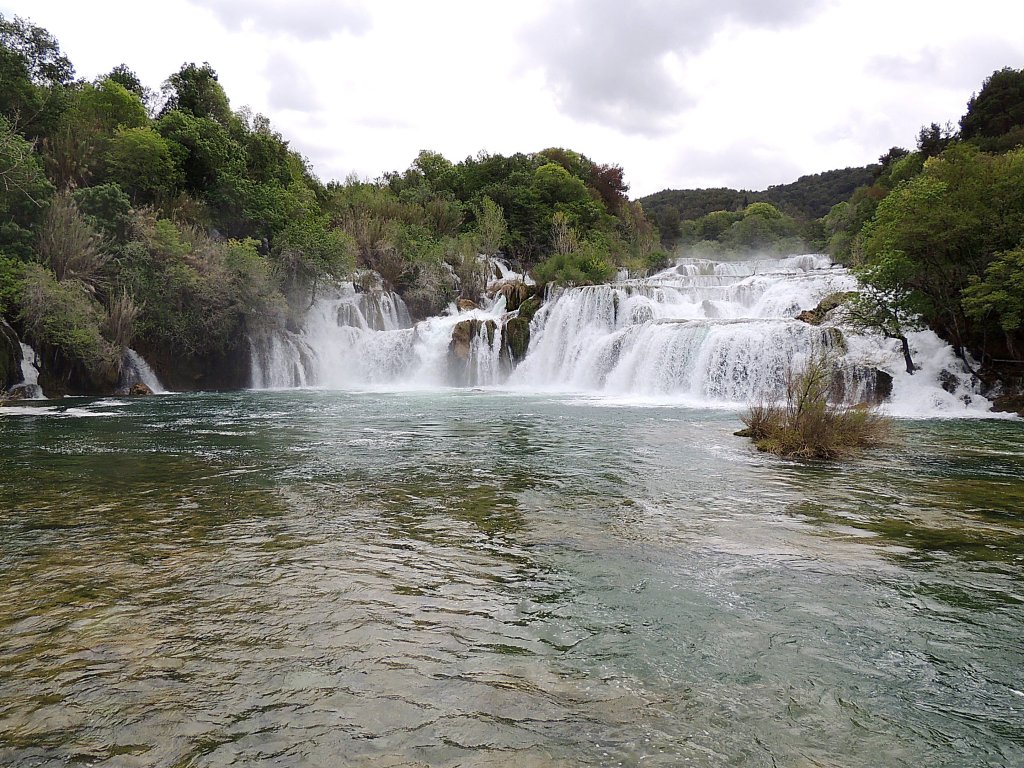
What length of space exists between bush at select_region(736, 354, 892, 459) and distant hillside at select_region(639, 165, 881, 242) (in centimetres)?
7007

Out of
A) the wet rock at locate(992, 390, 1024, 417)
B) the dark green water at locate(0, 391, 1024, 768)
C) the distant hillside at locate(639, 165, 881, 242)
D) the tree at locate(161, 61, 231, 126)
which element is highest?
the distant hillside at locate(639, 165, 881, 242)

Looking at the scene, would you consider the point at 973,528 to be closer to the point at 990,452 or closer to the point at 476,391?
the point at 990,452

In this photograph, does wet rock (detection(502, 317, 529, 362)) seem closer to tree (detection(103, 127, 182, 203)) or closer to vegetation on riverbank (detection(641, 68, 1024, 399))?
vegetation on riverbank (detection(641, 68, 1024, 399))

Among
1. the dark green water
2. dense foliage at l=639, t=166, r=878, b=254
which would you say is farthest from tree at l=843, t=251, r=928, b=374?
dense foliage at l=639, t=166, r=878, b=254

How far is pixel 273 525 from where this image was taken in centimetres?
586

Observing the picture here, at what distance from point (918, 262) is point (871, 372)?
3.55 m

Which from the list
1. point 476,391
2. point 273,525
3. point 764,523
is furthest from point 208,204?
point 764,523

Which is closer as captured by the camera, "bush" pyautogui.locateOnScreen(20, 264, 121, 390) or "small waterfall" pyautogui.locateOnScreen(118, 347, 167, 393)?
"bush" pyautogui.locateOnScreen(20, 264, 121, 390)

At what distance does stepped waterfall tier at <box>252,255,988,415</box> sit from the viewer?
19109mm

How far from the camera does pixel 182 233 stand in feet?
84.9

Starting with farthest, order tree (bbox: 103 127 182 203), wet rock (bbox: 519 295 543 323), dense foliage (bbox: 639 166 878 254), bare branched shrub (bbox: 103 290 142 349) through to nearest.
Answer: dense foliage (bbox: 639 166 878 254), wet rock (bbox: 519 295 543 323), tree (bbox: 103 127 182 203), bare branched shrub (bbox: 103 290 142 349)

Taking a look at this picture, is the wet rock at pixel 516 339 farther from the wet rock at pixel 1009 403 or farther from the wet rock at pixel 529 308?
the wet rock at pixel 1009 403

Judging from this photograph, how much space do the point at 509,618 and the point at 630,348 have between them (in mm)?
Answer: 20639

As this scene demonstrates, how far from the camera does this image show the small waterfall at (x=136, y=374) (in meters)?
23.0
